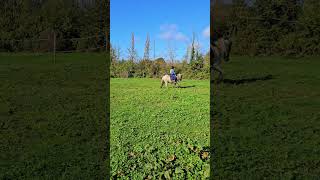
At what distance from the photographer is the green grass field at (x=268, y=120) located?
3.97 m

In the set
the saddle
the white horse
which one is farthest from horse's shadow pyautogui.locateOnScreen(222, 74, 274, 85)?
the saddle

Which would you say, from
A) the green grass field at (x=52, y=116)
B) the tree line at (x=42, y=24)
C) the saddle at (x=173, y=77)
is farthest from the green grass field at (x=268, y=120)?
the tree line at (x=42, y=24)

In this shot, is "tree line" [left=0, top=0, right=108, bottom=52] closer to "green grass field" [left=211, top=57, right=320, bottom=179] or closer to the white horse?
the white horse

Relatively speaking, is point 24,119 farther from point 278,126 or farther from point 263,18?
point 263,18

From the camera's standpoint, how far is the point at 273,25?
10.3 m

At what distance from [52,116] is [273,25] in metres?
6.30

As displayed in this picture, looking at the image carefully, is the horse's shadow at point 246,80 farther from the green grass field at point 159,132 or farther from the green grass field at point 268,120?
the green grass field at point 159,132

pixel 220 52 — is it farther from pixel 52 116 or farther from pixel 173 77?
pixel 52 116

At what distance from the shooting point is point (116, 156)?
400 cm

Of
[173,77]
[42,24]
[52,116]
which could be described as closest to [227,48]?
[173,77]

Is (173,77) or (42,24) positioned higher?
(42,24)

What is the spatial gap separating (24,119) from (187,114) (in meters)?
2.40

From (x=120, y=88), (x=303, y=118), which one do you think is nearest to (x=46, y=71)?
(x=120, y=88)

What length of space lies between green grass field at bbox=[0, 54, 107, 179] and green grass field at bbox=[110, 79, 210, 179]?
25 centimetres
